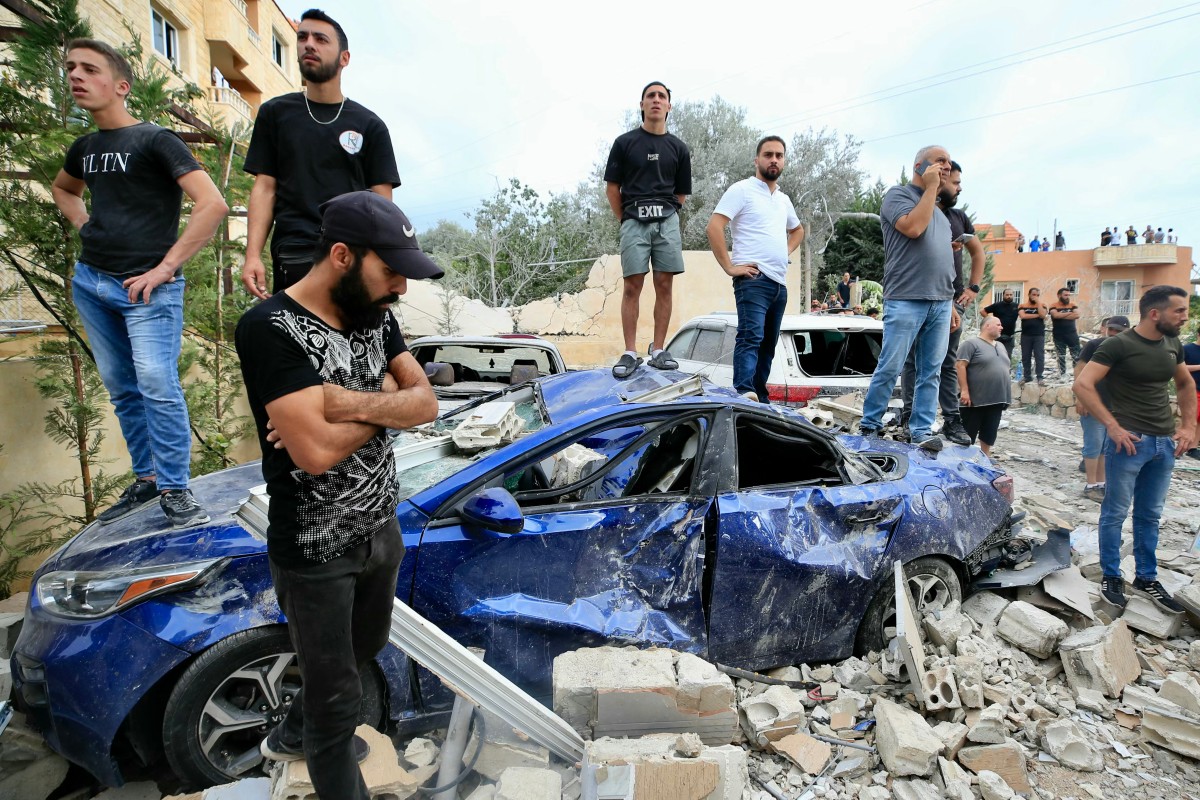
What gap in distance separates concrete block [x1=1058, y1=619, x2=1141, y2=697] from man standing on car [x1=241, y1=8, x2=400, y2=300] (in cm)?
424

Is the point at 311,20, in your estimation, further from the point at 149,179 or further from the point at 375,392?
the point at 375,392

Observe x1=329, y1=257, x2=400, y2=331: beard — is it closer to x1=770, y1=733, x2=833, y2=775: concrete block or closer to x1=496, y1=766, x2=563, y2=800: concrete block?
x1=496, y1=766, x2=563, y2=800: concrete block

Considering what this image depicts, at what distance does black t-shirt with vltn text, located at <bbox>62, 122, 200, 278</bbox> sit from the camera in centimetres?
307

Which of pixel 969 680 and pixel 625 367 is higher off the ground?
pixel 625 367

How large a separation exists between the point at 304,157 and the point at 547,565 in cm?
233

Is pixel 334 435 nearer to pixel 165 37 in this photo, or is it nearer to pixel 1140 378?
pixel 1140 378

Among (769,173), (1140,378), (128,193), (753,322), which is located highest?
(769,173)

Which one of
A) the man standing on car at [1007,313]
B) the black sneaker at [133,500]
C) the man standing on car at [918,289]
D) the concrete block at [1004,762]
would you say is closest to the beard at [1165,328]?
the man standing on car at [918,289]

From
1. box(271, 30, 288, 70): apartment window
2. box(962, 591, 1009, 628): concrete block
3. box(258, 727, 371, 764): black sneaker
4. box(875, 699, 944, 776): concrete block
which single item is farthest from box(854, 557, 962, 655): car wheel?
box(271, 30, 288, 70): apartment window

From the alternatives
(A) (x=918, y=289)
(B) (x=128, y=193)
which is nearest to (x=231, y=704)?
(B) (x=128, y=193)

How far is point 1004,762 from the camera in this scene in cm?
287

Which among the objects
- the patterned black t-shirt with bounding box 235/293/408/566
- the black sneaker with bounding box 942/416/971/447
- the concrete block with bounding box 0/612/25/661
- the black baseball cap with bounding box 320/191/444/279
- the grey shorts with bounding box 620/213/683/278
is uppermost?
the grey shorts with bounding box 620/213/683/278

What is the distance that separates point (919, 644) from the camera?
3.29 metres

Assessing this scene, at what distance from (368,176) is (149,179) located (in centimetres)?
96
